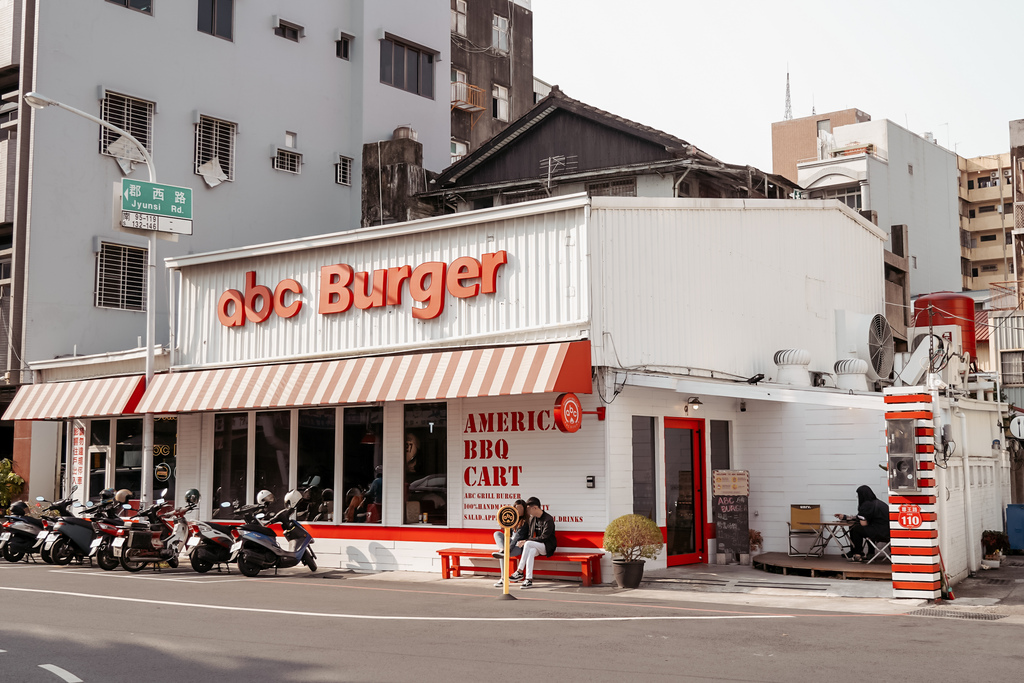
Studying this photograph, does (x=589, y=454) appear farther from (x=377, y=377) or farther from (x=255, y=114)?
(x=255, y=114)

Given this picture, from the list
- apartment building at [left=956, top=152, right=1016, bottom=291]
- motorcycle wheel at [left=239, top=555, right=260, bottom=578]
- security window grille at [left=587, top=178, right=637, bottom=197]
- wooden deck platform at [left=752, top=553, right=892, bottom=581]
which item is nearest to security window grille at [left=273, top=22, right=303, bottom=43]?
security window grille at [left=587, top=178, right=637, bottom=197]

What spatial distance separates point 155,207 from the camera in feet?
65.7

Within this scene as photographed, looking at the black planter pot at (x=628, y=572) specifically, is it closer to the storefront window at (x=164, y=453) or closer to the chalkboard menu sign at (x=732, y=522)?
the chalkboard menu sign at (x=732, y=522)

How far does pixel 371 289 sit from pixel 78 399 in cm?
779

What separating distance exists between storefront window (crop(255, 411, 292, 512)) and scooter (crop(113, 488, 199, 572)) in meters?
1.86

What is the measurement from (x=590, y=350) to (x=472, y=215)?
10.9ft

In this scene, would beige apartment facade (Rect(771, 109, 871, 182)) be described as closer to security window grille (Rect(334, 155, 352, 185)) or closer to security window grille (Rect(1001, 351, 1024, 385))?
security window grille (Rect(1001, 351, 1024, 385))

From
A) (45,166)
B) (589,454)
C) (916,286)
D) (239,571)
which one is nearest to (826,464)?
(589,454)

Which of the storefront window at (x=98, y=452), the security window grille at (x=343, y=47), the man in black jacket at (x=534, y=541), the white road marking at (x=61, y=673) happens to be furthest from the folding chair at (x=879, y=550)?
the security window grille at (x=343, y=47)

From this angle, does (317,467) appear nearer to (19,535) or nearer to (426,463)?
(426,463)

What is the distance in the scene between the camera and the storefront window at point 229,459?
20.7 m

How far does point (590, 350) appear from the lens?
16.0m

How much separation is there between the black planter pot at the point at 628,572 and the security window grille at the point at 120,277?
55.8 feet

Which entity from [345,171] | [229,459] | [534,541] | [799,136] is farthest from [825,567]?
[799,136]
